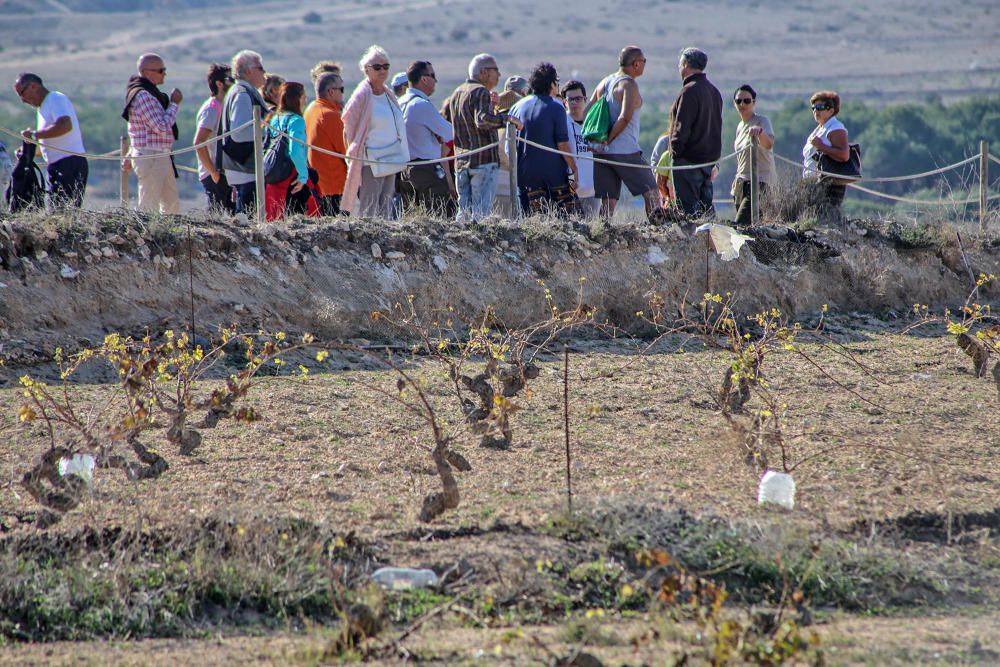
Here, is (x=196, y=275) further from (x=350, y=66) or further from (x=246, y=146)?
(x=350, y=66)

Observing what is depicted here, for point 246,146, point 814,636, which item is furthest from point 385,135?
point 814,636

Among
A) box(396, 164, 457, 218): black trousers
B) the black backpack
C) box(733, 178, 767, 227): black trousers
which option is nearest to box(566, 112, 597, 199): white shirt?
box(396, 164, 457, 218): black trousers

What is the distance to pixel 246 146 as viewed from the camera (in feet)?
30.9

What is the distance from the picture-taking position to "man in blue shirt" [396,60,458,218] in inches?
385

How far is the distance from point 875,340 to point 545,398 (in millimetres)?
3443

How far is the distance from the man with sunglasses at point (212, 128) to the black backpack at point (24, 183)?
116cm

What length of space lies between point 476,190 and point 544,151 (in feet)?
2.04

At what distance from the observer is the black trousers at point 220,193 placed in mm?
9969

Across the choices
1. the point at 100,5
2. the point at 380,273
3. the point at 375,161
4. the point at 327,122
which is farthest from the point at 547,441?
the point at 100,5

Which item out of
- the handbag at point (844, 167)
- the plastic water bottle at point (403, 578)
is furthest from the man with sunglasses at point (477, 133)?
the plastic water bottle at point (403, 578)

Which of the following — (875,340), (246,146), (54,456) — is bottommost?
(875,340)

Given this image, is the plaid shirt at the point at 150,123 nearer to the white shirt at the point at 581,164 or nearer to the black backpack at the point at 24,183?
the black backpack at the point at 24,183

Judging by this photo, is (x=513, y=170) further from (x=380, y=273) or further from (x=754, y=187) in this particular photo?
(x=754, y=187)

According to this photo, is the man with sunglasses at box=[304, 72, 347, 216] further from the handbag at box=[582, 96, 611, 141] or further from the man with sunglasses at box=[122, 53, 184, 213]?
the handbag at box=[582, 96, 611, 141]
